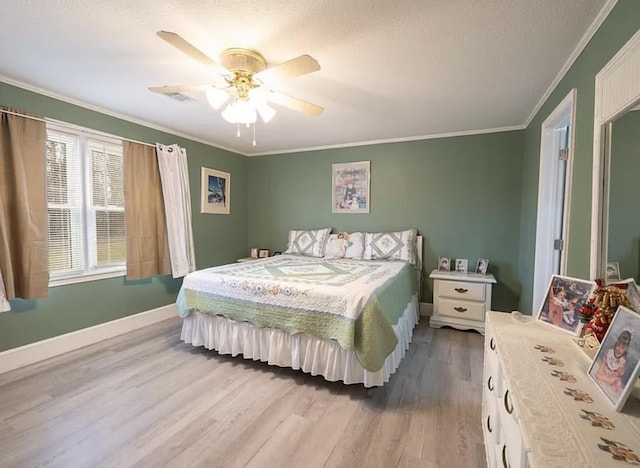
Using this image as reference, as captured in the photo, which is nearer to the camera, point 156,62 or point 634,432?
point 634,432

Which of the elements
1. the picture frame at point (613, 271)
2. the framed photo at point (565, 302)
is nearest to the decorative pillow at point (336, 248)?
the framed photo at point (565, 302)

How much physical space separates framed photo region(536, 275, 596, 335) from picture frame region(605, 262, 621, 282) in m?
0.06

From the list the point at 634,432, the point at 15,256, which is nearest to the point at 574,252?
the point at 634,432

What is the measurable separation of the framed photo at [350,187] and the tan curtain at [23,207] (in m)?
3.17

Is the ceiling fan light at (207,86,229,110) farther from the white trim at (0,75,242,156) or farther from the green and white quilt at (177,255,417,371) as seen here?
the white trim at (0,75,242,156)

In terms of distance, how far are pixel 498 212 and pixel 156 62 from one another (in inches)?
146

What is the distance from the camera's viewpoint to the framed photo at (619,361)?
82 cm

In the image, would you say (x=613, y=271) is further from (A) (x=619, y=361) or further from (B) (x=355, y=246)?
(B) (x=355, y=246)

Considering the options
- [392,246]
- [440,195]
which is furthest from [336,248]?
[440,195]

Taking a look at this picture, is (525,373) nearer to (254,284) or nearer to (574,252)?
(574,252)

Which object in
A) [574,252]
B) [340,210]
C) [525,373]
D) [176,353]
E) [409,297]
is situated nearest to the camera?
[525,373]

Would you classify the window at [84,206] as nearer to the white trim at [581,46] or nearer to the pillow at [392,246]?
the pillow at [392,246]

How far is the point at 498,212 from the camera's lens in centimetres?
354

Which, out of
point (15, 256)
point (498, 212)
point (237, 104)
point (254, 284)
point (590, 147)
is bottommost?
point (254, 284)
